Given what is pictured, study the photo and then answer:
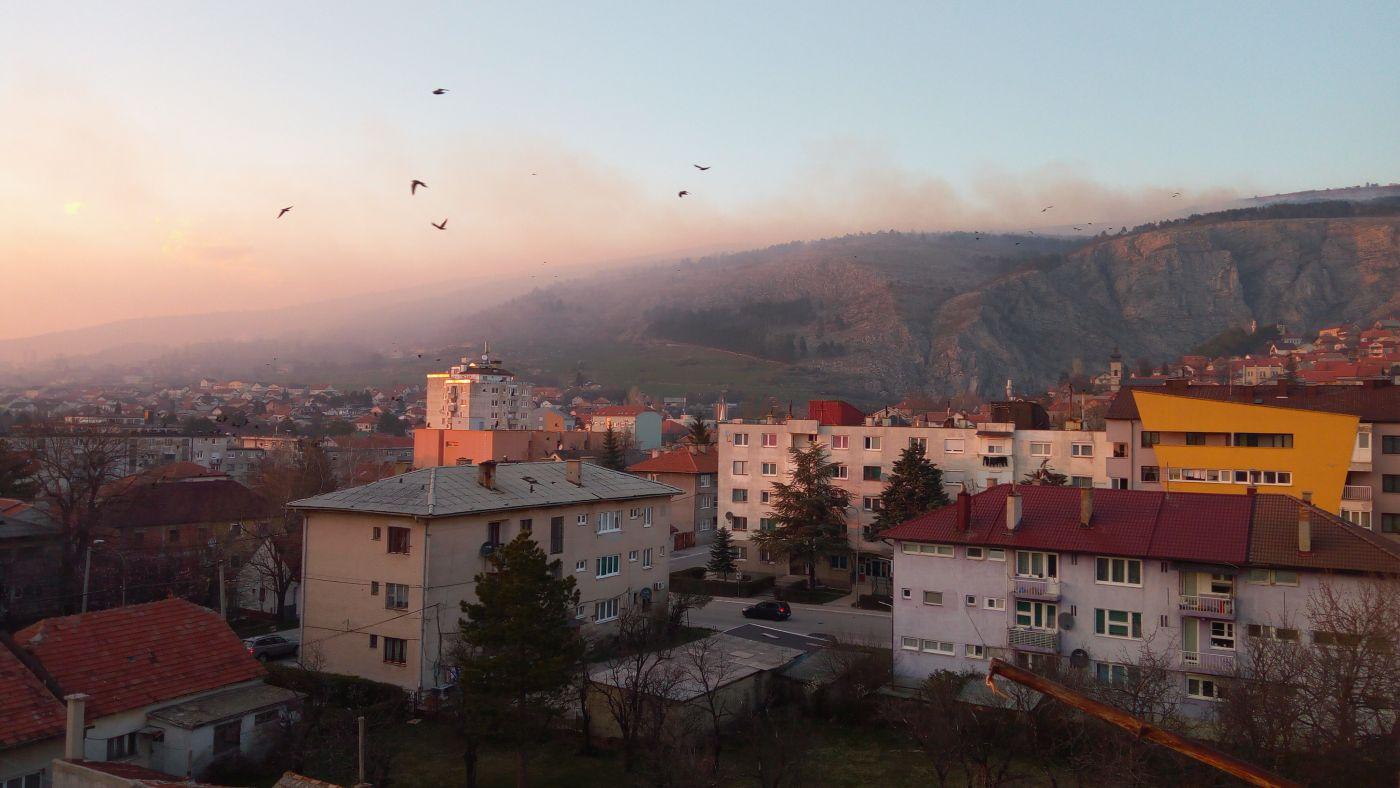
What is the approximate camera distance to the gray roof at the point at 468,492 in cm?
2762

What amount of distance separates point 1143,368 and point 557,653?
163 meters

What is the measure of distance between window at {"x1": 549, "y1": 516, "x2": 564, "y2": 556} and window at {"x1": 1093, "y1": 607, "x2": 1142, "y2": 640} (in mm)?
17270

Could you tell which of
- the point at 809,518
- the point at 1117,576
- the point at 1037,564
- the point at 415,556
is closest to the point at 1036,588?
the point at 1037,564

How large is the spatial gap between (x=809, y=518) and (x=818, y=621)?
7922 millimetres

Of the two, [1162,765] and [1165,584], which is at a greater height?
[1165,584]

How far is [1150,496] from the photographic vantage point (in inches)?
1068

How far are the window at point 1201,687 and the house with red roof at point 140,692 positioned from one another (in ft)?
76.8

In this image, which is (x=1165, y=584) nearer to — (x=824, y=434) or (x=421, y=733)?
(x=421, y=733)

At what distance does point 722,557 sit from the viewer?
157ft

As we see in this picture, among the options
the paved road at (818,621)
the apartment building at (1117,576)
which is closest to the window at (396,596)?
the paved road at (818,621)

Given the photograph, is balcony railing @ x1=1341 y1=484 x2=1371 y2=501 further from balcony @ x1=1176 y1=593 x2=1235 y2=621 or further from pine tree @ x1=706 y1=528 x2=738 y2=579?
pine tree @ x1=706 y1=528 x2=738 y2=579

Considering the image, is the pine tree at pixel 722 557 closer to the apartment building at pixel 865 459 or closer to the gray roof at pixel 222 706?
the apartment building at pixel 865 459

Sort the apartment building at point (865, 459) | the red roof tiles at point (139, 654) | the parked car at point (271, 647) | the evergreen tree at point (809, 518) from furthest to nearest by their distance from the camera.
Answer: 1. the apartment building at point (865, 459)
2. the evergreen tree at point (809, 518)
3. the parked car at point (271, 647)
4. the red roof tiles at point (139, 654)

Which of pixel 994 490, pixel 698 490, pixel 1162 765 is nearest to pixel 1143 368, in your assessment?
pixel 698 490
